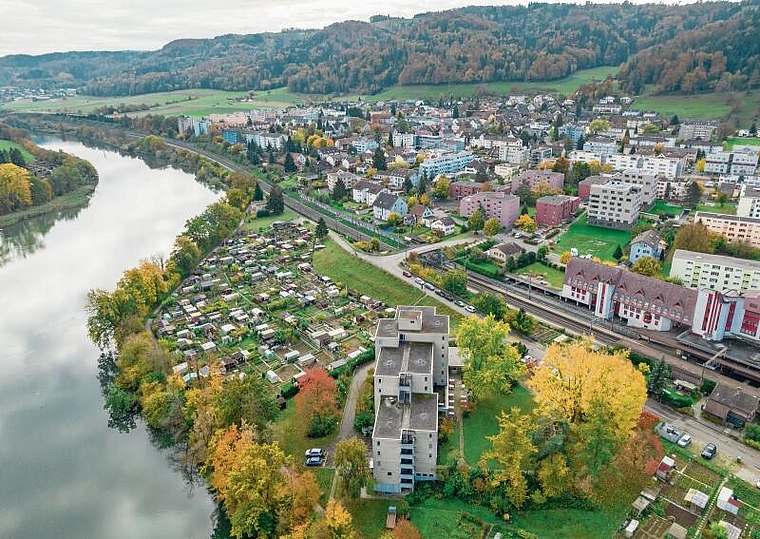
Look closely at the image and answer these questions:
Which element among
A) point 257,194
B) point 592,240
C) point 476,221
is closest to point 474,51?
point 257,194

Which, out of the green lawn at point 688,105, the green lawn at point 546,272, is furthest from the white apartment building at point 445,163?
the green lawn at point 688,105

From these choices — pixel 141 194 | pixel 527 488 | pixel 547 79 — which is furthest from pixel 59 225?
pixel 547 79

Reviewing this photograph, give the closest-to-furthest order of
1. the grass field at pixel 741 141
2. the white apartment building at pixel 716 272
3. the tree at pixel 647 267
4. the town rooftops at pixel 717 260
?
1. the white apartment building at pixel 716 272
2. the town rooftops at pixel 717 260
3. the tree at pixel 647 267
4. the grass field at pixel 741 141

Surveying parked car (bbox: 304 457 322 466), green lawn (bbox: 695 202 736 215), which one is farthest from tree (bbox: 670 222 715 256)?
parked car (bbox: 304 457 322 466)

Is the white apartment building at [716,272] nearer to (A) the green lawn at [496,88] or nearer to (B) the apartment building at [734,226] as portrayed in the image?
(B) the apartment building at [734,226]

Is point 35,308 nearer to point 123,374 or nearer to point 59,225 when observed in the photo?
point 123,374
